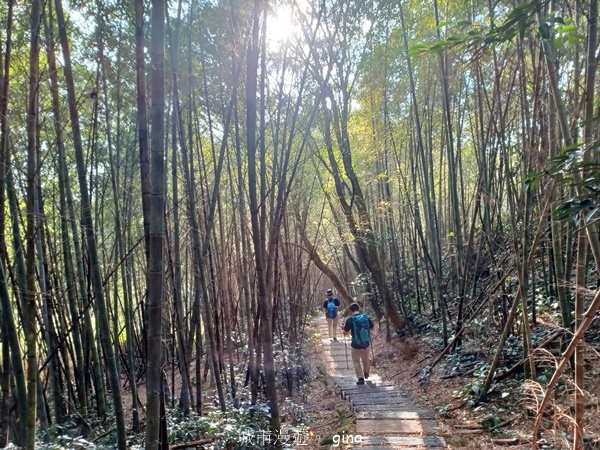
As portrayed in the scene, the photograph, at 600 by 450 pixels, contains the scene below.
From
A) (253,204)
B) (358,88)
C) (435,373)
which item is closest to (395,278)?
(435,373)

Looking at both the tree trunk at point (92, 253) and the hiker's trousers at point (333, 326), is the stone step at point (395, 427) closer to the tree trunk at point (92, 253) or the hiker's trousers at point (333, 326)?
the tree trunk at point (92, 253)

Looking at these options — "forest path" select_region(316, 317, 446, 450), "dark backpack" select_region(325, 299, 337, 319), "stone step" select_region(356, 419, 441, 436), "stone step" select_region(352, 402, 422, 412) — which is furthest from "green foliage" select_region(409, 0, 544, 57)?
"dark backpack" select_region(325, 299, 337, 319)

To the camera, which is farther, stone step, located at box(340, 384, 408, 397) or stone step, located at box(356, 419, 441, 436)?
stone step, located at box(340, 384, 408, 397)

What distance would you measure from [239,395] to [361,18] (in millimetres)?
4349

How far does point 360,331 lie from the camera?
190 inches

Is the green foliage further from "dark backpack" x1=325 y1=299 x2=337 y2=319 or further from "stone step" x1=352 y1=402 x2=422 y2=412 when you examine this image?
"dark backpack" x1=325 y1=299 x2=337 y2=319

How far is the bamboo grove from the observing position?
1.66m

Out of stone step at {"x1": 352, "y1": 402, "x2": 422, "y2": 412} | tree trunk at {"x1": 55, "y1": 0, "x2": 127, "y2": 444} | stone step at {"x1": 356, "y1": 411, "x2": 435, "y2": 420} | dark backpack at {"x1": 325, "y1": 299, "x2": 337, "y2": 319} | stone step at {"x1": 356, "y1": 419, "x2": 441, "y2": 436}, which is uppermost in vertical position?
tree trunk at {"x1": 55, "y1": 0, "x2": 127, "y2": 444}

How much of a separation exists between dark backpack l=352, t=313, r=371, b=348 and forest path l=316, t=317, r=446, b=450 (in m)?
0.50

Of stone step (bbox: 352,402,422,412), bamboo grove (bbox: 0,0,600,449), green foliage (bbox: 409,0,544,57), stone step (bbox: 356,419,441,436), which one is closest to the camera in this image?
green foliage (bbox: 409,0,544,57)

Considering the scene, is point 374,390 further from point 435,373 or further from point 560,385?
point 560,385

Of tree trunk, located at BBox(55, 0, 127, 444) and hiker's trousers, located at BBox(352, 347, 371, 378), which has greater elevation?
tree trunk, located at BBox(55, 0, 127, 444)

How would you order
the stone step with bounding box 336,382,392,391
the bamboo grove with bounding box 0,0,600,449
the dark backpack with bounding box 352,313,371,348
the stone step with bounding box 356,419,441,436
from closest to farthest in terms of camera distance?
the bamboo grove with bounding box 0,0,600,449 < the stone step with bounding box 356,419,441,436 < the stone step with bounding box 336,382,392,391 < the dark backpack with bounding box 352,313,371,348

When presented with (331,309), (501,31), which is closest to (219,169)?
(501,31)
